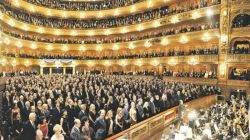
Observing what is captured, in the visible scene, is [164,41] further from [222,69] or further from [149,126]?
[149,126]

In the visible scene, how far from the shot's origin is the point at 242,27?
22109 millimetres

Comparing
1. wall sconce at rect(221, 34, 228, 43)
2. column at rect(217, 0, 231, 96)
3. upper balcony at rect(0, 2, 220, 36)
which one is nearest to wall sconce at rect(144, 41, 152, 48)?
upper balcony at rect(0, 2, 220, 36)

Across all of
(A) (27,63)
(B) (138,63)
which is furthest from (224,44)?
(A) (27,63)

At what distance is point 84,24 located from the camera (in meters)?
42.9

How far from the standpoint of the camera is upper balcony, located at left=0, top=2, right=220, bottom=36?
26859 millimetres

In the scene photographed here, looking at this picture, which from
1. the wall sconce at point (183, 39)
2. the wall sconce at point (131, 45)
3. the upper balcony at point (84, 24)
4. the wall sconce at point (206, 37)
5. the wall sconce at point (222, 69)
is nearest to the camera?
the wall sconce at point (222, 69)

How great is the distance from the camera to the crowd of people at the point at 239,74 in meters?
21.9

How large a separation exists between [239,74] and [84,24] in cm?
2705

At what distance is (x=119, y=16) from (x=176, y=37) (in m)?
13.7

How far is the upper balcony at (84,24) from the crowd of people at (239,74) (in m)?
5.66

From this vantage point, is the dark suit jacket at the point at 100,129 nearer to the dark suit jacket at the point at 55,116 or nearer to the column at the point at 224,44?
the dark suit jacket at the point at 55,116

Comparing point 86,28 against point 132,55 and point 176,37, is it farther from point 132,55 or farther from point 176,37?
→ point 176,37

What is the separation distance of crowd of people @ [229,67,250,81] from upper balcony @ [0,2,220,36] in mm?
5662

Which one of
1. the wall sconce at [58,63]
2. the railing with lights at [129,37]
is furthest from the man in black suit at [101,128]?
the wall sconce at [58,63]
